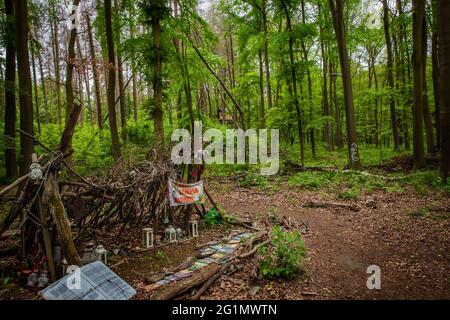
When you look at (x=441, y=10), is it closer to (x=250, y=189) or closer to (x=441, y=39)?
(x=441, y=39)

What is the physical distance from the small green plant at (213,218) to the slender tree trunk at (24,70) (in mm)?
5880

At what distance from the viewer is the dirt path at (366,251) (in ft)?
14.4

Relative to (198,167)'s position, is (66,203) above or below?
below

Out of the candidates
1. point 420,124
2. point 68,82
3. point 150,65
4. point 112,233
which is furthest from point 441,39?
point 68,82

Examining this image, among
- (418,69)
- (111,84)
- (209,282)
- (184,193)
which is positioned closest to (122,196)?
(184,193)

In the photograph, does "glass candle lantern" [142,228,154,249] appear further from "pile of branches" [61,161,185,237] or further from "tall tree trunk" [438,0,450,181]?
"tall tree trunk" [438,0,450,181]

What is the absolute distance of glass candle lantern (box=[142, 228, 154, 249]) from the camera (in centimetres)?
619

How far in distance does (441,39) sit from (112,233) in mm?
12156

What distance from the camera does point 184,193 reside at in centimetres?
714

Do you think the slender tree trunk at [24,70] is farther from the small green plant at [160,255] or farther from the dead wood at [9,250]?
the small green plant at [160,255]

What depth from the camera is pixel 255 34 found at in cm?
1759

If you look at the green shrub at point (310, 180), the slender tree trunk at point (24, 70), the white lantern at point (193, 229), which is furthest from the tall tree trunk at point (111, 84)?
the green shrub at point (310, 180)

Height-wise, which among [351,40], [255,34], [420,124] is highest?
[255,34]

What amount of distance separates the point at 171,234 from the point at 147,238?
673 millimetres
